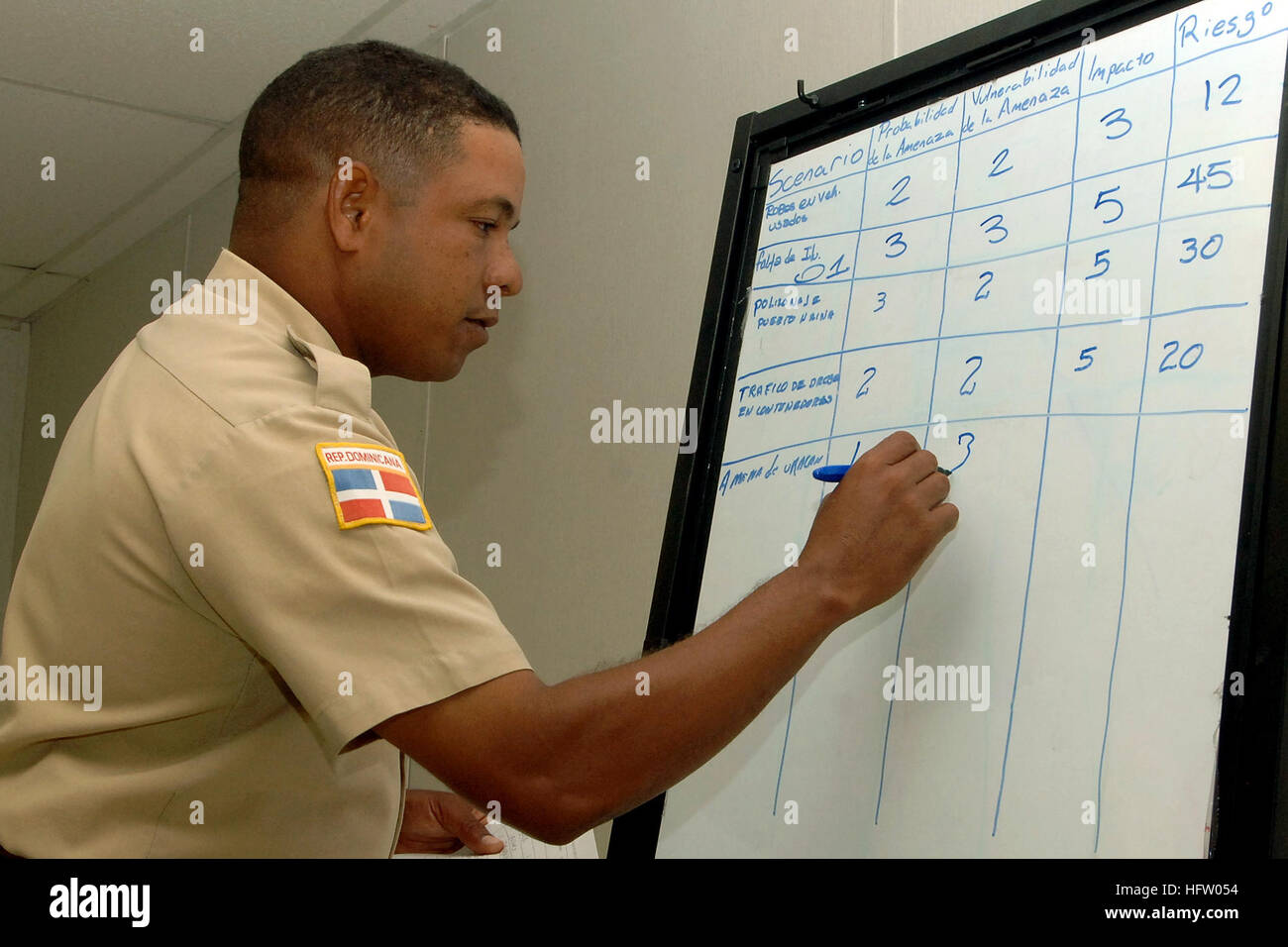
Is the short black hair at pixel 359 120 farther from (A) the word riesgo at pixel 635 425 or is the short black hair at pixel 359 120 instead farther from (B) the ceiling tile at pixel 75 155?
(B) the ceiling tile at pixel 75 155

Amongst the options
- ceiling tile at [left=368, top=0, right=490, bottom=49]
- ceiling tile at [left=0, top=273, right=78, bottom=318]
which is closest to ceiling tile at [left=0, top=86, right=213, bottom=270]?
ceiling tile at [left=0, top=273, right=78, bottom=318]

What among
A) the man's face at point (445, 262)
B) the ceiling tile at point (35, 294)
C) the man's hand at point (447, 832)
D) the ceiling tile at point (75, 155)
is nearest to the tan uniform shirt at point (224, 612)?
the man's face at point (445, 262)

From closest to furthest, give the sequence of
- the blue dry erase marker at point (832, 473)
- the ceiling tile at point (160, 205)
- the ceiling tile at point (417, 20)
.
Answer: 1. the blue dry erase marker at point (832, 473)
2. the ceiling tile at point (417, 20)
3. the ceiling tile at point (160, 205)

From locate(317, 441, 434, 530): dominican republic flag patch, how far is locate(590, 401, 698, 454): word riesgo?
92 centimetres

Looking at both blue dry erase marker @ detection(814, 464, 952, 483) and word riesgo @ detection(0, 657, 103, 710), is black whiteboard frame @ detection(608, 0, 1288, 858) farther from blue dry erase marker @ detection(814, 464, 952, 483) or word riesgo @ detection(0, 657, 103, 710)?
word riesgo @ detection(0, 657, 103, 710)

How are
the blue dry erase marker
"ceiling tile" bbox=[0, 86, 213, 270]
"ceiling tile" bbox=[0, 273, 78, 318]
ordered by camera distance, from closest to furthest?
the blue dry erase marker, "ceiling tile" bbox=[0, 86, 213, 270], "ceiling tile" bbox=[0, 273, 78, 318]

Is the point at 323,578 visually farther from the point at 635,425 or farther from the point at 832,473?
the point at 635,425

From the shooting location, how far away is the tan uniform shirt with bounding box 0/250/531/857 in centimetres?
84

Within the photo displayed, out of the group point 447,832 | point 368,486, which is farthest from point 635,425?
point 368,486

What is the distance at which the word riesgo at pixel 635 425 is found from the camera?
188 centimetres

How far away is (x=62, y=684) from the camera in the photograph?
0.94 m

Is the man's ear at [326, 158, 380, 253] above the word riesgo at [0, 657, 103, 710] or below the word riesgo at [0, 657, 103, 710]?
above

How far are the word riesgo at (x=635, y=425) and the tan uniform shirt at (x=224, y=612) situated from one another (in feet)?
2.86
